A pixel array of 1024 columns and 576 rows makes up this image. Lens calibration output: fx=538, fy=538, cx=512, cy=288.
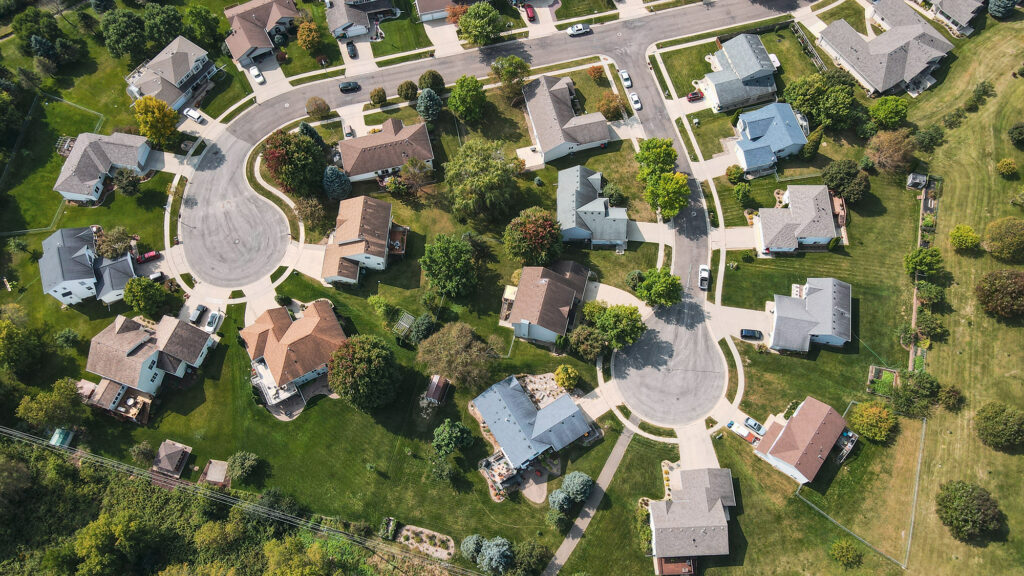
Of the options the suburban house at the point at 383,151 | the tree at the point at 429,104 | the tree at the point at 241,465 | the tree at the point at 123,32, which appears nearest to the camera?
the tree at the point at 241,465

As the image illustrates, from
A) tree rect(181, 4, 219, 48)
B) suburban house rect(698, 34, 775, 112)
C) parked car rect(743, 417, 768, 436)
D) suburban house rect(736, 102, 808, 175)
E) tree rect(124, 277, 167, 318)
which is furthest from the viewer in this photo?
tree rect(181, 4, 219, 48)

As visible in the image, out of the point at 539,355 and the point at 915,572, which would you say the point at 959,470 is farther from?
the point at 539,355

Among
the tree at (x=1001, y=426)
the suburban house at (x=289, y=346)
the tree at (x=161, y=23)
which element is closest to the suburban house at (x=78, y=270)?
the suburban house at (x=289, y=346)

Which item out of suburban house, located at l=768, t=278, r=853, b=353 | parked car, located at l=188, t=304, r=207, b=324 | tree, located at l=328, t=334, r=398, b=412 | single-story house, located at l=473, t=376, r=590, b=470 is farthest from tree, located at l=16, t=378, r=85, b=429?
suburban house, located at l=768, t=278, r=853, b=353

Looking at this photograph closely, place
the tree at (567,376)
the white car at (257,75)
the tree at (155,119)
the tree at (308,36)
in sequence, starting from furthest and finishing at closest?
the white car at (257,75) → the tree at (308,36) → the tree at (155,119) → the tree at (567,376)

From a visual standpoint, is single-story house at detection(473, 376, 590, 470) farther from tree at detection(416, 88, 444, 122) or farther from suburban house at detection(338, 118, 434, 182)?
tree at detection(416, 88, 444, 122)

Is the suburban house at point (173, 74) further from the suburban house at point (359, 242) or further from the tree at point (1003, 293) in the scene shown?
the tree at point (1003, 293)

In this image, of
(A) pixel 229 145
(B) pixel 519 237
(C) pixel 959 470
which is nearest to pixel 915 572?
(C) pixel 959 470
